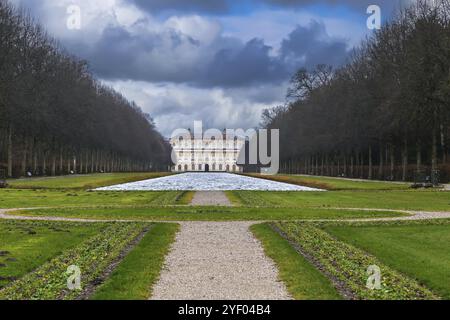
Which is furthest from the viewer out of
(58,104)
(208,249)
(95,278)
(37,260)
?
(58,104)

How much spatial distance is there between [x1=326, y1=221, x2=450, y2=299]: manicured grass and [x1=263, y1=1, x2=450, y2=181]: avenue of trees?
A: 24.0 metres

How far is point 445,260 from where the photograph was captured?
523 inches

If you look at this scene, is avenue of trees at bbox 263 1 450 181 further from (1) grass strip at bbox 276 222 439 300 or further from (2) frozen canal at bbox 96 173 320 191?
(1) grass strip at bbox 276 222 439 300

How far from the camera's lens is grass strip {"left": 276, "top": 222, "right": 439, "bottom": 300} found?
10047 mm

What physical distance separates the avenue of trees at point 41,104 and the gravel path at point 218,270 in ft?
139

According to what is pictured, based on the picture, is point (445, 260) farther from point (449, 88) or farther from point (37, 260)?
point (449, 88)

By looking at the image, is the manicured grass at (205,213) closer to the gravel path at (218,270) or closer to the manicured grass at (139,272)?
the gravel path at (218,270)

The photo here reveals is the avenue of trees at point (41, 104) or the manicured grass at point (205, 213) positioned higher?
the avenue of trees at point (41, 104)

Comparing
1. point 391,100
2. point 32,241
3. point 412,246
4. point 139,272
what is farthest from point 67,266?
point 391,100

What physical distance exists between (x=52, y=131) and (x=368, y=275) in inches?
2463

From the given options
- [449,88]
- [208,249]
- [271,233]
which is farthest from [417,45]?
[208,249]

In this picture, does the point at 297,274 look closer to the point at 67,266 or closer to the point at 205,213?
the point at 67,266

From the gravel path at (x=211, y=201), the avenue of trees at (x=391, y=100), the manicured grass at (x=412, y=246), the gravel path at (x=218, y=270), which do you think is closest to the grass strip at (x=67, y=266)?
the gravel path at (x=218, y=270)

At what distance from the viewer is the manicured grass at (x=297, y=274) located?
398 inches
